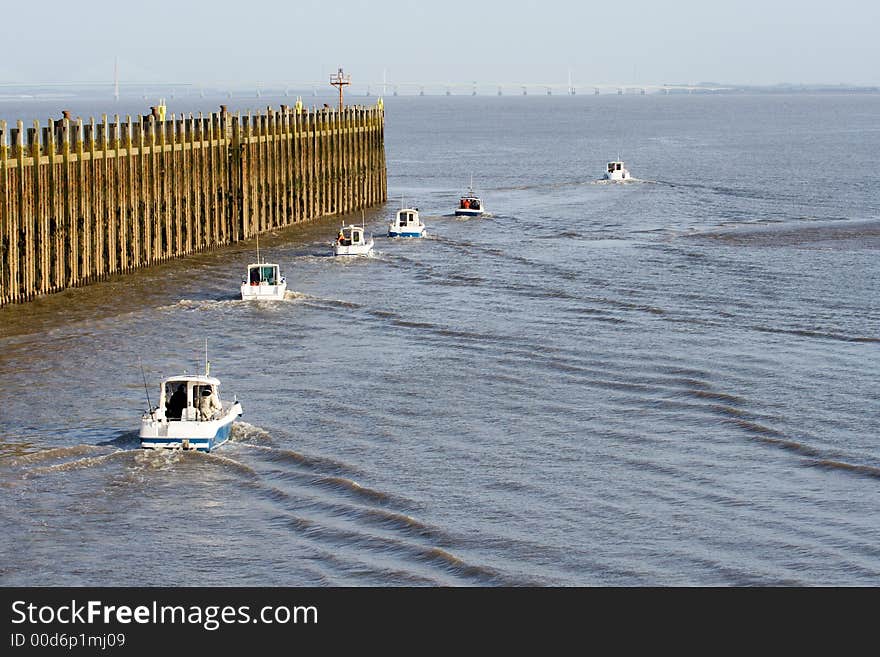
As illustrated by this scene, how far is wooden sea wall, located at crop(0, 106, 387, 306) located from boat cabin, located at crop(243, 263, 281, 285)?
628 cm

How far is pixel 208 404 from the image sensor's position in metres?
39.3

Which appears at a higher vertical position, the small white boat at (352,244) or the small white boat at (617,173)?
the small white boat at (617,173)

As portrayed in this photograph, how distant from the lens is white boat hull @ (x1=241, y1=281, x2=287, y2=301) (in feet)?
203

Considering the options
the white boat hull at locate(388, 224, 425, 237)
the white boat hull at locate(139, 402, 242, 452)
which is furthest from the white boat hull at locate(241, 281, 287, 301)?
the white boat hull at locate(139, 402, 242, 452)

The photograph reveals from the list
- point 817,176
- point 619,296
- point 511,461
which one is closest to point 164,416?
point 511,461

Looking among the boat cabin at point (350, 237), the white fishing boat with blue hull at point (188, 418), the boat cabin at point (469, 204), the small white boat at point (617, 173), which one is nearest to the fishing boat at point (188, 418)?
the white fishing boat with blue hull at point (188, 418)

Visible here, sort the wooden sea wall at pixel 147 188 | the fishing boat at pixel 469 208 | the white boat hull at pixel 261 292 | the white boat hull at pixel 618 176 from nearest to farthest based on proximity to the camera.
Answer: the wooden sea wall at pixel 147 188 < the white boat hull at pixel 261 292 < the fishing boat at pixel 469 208 < the white boat hull at pixel 618 176

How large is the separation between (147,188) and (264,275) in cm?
903

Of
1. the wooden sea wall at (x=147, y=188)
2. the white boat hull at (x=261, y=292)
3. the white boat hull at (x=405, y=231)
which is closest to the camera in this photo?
the wooden sea wall at (x=147, y=188)

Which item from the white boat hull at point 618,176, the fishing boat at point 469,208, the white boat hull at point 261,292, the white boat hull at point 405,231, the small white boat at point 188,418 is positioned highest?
the white boat hull at point 618,176

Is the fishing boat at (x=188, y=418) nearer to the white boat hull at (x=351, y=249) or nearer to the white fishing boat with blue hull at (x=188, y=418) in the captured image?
the white fishing boat with blue hull at (x=188, y=418)

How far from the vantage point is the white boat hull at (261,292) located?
61.8 m

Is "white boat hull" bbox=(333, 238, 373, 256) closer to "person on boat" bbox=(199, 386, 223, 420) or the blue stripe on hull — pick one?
"person on boat" bbox=(199, 386, 223, 420)
